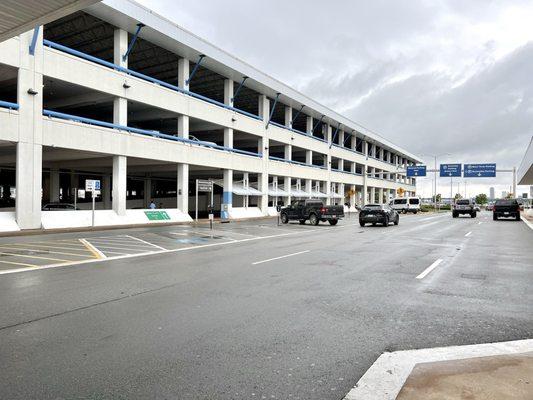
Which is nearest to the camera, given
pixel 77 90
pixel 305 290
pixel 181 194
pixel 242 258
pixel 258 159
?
pixel 305 290

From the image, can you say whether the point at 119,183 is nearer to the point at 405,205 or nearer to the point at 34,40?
the point at 34,40

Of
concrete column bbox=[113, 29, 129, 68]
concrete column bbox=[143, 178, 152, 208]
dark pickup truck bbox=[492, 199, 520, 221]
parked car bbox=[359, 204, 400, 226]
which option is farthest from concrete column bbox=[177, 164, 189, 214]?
dark pickup truck bbox=[492, 199, 520, 221]

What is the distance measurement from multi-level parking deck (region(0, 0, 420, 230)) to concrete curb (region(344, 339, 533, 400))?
22005 millimetres

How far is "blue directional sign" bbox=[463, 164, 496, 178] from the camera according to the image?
6066 centimetres

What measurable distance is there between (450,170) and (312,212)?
130 feet

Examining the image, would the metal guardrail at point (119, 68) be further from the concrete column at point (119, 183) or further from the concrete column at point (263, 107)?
the concrete column at point (119, 183)

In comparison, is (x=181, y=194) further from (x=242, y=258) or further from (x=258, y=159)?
(x=242, y=258)

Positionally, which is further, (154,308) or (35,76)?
(35,76)

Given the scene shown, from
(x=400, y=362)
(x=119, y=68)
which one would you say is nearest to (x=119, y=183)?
(x=119, y=68)

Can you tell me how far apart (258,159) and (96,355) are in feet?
125

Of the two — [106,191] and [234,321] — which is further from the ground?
[106,191]

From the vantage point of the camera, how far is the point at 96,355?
454 centimetres

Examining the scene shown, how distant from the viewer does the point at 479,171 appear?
61312mm

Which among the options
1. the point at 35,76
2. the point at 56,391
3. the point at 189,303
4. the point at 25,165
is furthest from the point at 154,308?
the point at 35,76
